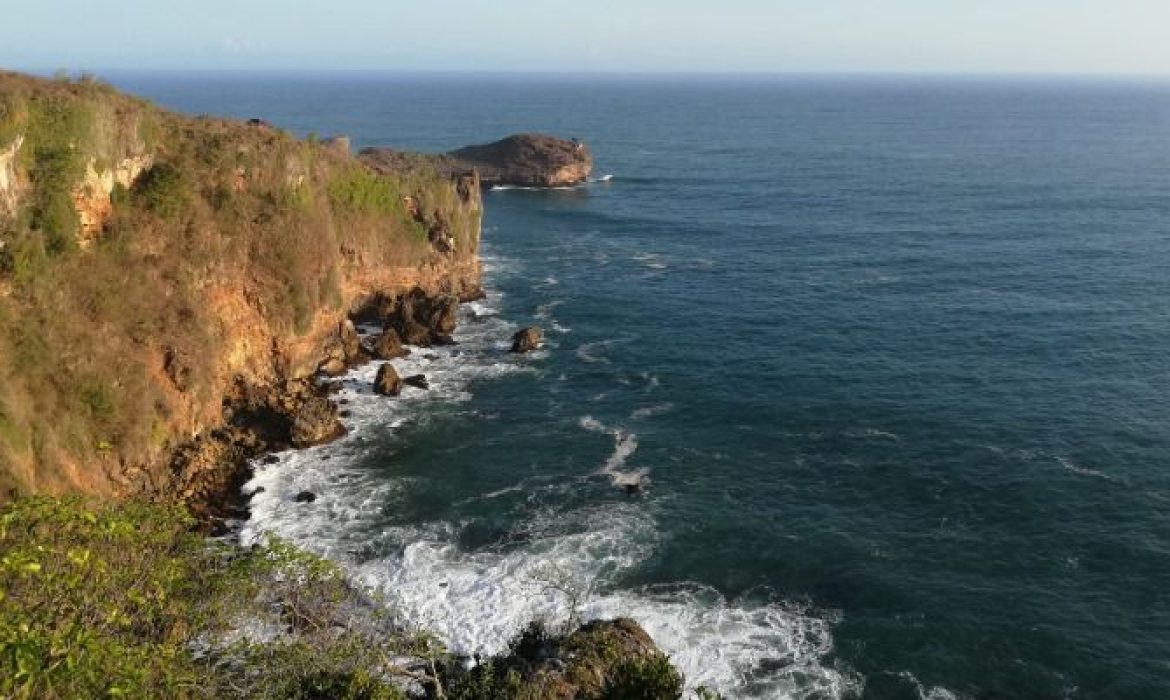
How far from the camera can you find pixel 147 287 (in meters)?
58.5

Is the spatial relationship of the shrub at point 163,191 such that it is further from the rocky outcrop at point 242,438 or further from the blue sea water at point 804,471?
the blue sea water at point 804,471

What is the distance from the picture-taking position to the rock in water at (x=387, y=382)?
232ft

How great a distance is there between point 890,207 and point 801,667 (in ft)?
351

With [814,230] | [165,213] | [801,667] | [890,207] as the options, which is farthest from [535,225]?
[801,667]

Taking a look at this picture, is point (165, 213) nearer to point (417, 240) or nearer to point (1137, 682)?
point (417, 240)

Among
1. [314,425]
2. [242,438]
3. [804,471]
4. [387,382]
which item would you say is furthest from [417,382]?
[804,471]

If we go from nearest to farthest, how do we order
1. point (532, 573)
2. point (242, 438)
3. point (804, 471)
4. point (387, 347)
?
1. point (532, 573)
2. point (804, 471)
3. point (242, 438)
4. point (387, 347)

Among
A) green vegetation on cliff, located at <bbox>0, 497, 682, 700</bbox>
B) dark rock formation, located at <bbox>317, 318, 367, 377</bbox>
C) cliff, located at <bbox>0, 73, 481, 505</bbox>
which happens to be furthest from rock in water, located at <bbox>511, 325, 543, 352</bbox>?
green vegetation on cliff, located at <bbox>0, 497, 682, 700</bbox>

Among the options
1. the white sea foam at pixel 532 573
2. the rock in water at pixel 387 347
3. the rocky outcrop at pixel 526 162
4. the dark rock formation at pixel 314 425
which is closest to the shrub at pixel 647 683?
the white sea foam at pixel 532 573

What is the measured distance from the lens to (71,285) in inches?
2127

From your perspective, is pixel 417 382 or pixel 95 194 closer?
pixel 95 194

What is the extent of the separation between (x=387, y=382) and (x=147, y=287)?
1928cm

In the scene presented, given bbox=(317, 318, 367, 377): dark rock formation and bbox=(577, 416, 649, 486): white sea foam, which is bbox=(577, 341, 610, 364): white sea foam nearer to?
bbox=(577, 416, 649, 486): white sea foam

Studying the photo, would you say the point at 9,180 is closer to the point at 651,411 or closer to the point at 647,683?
the point at 651,411
